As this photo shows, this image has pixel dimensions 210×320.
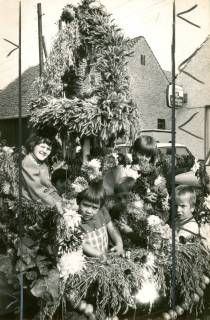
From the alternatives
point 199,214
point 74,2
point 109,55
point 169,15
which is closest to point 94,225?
point 199,214

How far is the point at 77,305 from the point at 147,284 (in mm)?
413

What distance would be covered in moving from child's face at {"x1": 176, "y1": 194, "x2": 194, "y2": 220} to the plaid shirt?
547 millimetres

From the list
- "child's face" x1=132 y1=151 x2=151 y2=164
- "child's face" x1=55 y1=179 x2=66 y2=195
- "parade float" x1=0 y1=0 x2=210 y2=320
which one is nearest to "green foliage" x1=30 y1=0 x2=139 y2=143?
"parade float" x1=0 y1=0 x2=210 y2=320

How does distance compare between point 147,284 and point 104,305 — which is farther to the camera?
point 147,284

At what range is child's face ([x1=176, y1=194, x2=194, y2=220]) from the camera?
2748 mm

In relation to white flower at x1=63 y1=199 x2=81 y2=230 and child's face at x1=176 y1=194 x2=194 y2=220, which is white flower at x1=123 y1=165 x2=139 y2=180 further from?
white flower at x1=63 y1=199 x2=81 y2=230

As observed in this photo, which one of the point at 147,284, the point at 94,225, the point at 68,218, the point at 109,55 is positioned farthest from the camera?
the point at 109,55

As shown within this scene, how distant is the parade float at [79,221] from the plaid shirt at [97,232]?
0.09 m

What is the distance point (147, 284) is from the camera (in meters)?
2.27

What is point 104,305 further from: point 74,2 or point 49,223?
point 74,2

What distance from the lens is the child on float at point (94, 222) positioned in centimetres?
240

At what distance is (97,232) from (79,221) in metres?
0.30

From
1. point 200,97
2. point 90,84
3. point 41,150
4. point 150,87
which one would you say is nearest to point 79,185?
point 41,150

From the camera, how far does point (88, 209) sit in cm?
242
